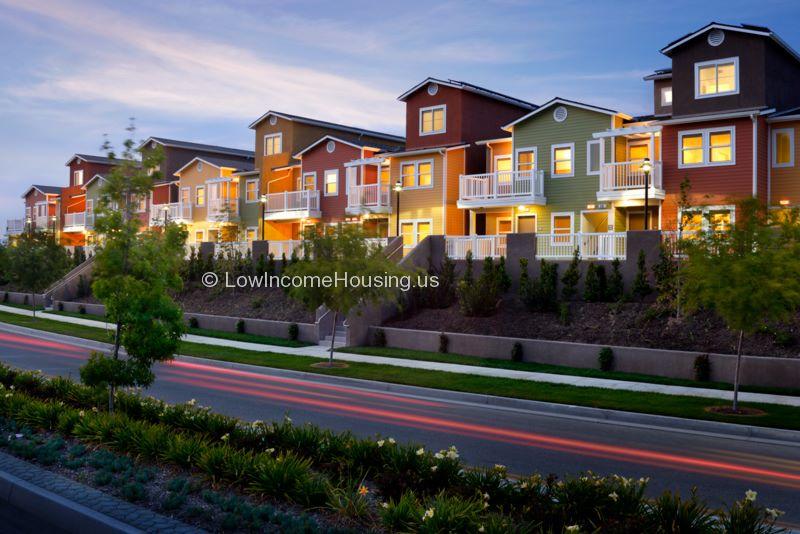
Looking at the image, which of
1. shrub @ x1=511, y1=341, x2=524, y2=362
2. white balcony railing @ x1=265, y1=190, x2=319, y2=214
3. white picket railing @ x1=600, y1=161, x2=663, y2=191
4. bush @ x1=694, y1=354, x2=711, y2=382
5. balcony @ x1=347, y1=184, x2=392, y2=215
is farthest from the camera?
white balcony railing @ x1=265, y1=190, x2=319, y2=214

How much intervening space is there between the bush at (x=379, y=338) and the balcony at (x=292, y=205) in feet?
63.4

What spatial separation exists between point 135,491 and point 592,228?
29204 mm

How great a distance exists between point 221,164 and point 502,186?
27112mm

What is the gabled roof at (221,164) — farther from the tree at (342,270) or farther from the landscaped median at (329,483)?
the landscaped median at (329,483)

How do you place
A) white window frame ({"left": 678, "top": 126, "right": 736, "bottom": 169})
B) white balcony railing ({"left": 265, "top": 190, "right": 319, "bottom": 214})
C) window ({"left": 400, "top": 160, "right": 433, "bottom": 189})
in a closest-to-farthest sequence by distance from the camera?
white window frame ({"left": 678, "top": 126, "right": 736, "bottom": 169}) → window ({"left": 400, "top": 160, "right": 433, "bottom": 189}) → white balcony railing ({"left": 265, "top": 190, "right": 319, "bottom": 214})

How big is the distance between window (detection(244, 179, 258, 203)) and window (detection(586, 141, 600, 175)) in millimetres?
25310

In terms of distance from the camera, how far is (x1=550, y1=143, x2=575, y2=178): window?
34312mm

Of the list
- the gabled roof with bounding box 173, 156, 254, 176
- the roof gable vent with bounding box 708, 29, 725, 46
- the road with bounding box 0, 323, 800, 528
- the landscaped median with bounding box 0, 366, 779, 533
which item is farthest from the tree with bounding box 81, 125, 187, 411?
the gabled roof with bounding box 173, 156, 254, 176

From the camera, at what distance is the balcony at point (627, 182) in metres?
30.2

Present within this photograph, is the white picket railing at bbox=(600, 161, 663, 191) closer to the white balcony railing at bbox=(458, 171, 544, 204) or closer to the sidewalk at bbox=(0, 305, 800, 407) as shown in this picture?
the white balcony railing at bbox=(458, 171, 544, 204)

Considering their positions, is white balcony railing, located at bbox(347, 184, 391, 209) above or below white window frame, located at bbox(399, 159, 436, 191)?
below

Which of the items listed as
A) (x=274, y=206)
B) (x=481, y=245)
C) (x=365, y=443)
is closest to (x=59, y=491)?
(x=365, y=443)

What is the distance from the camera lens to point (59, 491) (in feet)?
26.1

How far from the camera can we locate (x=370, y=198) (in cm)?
4084
